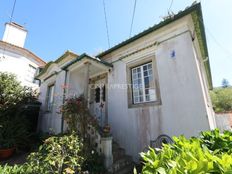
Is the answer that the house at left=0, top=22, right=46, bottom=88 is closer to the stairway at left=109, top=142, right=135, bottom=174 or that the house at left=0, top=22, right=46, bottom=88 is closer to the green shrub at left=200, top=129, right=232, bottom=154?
the stairway at left=109, top=142, right=135, bottom=174

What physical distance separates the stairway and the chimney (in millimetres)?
16036

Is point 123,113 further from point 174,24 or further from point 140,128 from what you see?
point 174,24

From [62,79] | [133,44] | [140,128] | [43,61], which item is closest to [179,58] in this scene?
[133,44]

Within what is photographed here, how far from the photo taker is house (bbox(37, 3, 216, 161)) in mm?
4809

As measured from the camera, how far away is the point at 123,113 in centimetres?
641

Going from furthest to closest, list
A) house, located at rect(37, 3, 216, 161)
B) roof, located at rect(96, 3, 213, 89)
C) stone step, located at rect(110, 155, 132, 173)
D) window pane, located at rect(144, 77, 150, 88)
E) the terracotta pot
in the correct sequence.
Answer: the terracotta pot → window pane, located at rect(144, 77, 150, 88) → roof, located at rect(96, 3, 213, 89) → house, located at rect(37, 3, 216, 161) → stone step, located at rect(110, 155, 132, 173)

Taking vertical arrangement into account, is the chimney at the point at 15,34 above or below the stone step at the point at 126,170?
above

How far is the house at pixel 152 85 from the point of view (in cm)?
481

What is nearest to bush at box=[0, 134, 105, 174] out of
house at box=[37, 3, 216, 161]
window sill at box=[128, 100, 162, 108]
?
house at box=[37, 3, 216, 161]

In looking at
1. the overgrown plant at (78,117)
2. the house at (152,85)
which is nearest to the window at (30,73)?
the house at (152,85)

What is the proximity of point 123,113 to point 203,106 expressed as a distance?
10.7ft

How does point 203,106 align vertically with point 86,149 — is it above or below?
above

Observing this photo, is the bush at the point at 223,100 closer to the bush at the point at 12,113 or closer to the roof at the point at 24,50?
the roof at the point at 24,50

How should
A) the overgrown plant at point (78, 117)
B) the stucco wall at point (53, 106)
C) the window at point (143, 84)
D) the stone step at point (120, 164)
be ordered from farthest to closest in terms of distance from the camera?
the stucco wall at point (53, 106)
the window at point (143, 84)
the overgrown plant at point (78, 117)
the stone step at point (120, 164)
